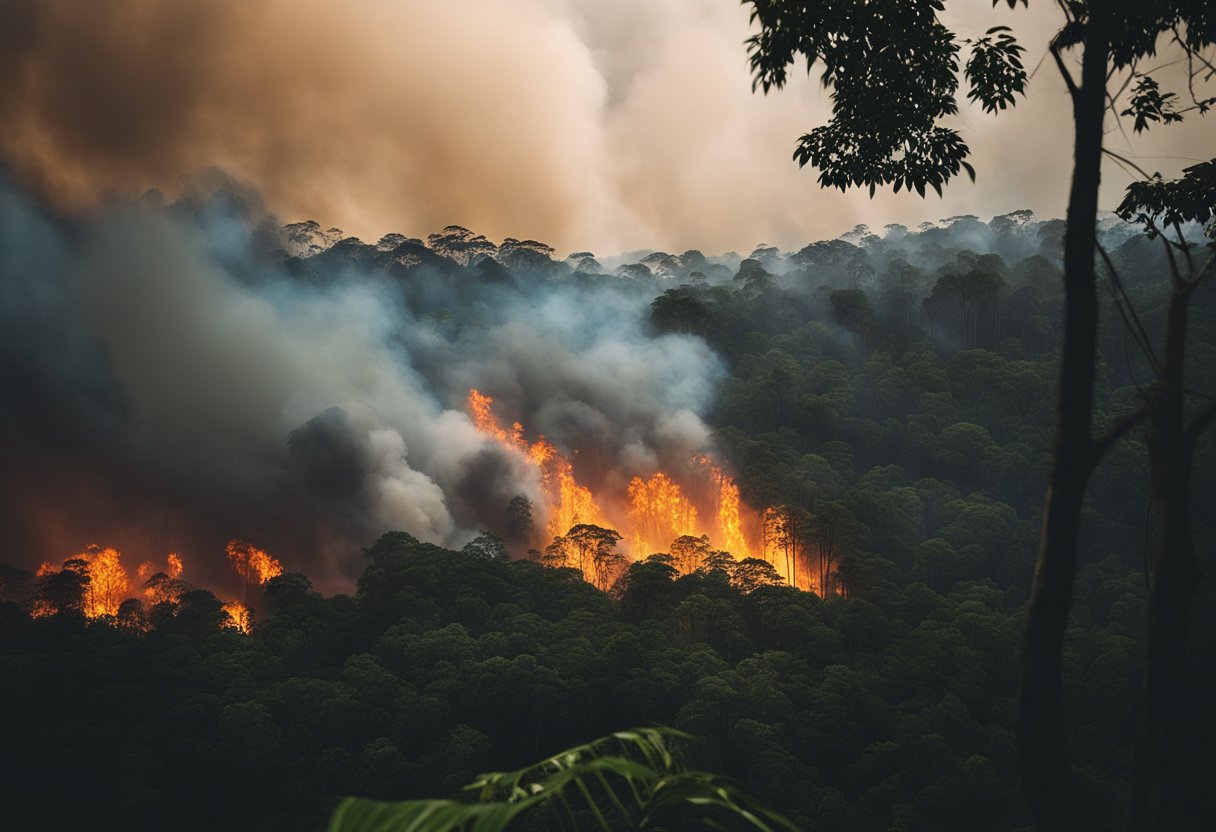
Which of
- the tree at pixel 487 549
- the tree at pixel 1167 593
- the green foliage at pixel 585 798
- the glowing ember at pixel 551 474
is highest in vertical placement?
the glowing ember at pixel 551 474

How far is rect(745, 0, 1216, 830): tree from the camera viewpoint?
3346 millimetres

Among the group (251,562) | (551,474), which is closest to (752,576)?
(551,474)

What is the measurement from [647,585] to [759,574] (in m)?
7.10

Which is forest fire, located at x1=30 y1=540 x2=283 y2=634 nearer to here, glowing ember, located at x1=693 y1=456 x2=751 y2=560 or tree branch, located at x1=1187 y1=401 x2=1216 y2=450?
glowing ember, located at x1=693 y1=456 x2=751 y2=560

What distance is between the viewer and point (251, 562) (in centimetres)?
7562

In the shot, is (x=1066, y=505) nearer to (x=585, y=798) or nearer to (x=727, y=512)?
(x=585, y=798)

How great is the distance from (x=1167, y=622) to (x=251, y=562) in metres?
79.9

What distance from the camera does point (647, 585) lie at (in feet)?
162

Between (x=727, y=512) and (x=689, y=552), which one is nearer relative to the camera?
(x=689, y=552)

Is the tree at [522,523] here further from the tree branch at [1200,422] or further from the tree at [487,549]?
the tree branch at [1200,422]

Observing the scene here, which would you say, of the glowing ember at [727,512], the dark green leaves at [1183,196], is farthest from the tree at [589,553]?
the dark green leaves at [1183,196]

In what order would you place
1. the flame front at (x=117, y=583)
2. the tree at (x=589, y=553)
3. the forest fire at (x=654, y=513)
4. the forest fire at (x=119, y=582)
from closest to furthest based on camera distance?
1. the flame front at (x=117, y=583)
2. the forest fire at (x=119, y=582)
3. the tree at (x=589, y=553)
4. the forest fire at (x=654, y=513)

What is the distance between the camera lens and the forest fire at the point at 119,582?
57844 millimetres

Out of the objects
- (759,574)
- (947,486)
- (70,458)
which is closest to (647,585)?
(759,574)
